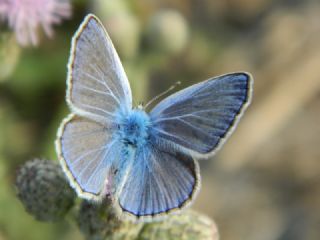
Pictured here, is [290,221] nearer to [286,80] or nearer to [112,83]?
[286,80]

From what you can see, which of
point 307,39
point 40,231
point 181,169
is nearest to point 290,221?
point 307,39

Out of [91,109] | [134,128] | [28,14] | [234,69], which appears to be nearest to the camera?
[91,109]

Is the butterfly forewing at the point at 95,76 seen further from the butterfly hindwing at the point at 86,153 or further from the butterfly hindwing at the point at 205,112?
the butterfly hindwing at the point at 205,112

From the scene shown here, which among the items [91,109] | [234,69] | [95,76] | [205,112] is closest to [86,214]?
[91,109]

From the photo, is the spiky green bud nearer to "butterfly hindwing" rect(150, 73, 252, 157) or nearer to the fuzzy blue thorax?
the fuzzy blue thorax

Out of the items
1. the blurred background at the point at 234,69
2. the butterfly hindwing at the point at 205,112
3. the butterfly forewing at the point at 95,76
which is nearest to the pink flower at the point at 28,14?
the blurred background at the point at 234,69

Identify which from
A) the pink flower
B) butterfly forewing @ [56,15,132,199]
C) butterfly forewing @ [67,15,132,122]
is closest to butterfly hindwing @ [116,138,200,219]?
butterfly forewing @ [56,15,132,199]

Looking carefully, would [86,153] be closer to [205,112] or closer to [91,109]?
[91,109]
